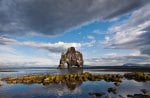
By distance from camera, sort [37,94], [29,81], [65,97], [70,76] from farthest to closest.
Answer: [70,76] < [29,81] < [37,94] < [65,97]

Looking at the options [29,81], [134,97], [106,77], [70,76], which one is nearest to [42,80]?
[29,81]

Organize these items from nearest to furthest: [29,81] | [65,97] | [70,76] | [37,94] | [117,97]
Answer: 1. [117,97]
2. [65,97]
3. [37,94]
4. [29,81]
5. [70,76]

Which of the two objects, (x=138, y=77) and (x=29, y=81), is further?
(x=138, y=77)

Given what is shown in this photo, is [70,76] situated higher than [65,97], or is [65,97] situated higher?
[70,76]

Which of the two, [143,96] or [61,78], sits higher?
[61,78]

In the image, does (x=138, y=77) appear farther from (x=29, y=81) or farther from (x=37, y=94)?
(x=37, y=94)

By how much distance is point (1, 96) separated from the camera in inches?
1916

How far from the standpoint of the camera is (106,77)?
82438 mm

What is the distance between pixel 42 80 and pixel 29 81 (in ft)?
13.1

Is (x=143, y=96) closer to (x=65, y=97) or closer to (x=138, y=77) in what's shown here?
(x=65, y=97)

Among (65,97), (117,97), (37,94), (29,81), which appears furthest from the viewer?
(29,81)

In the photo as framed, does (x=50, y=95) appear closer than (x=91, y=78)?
Yes

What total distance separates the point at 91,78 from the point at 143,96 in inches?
1468

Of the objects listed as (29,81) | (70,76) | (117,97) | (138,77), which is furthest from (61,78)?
(117,97)
